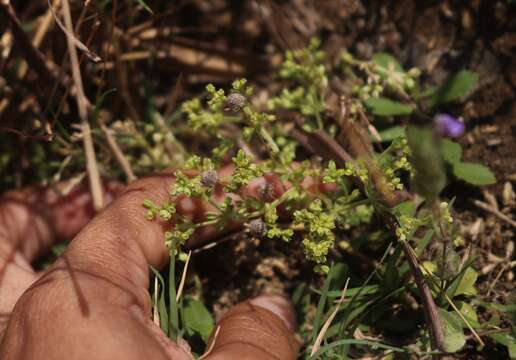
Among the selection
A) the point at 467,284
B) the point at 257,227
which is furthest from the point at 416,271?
the point at 257,227

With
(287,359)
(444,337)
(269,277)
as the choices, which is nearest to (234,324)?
(287,359)

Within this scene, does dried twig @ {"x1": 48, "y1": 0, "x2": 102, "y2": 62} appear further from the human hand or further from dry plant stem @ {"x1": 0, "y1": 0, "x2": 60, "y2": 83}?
the human hand

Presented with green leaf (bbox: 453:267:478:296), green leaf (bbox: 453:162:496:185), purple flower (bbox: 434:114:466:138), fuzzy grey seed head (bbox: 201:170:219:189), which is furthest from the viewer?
green leaf (bbox: 453:162:496:185)

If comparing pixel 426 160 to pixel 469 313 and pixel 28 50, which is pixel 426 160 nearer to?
pixel 469 313

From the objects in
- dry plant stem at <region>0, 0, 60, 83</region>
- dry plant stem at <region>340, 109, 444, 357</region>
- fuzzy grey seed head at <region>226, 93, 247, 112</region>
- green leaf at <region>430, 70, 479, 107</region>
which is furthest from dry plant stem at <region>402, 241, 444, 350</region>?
dry plant stem at <region>0, 0, 60, 83</region>

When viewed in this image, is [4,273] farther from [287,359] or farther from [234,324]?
[287,359]

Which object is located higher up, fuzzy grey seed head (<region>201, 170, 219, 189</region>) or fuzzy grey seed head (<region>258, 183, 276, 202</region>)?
fuzzy grey seed head (<region>201, 170, 219, 189</region>)

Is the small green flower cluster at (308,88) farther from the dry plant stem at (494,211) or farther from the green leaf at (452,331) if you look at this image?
the green leaf at (452,331)
